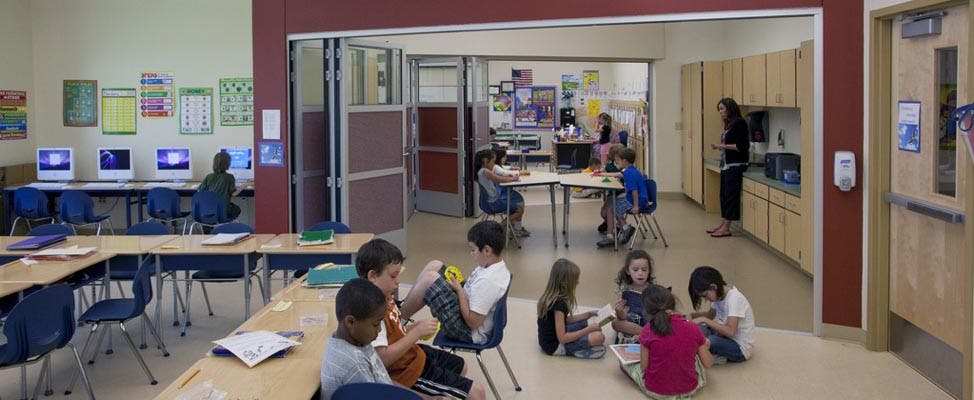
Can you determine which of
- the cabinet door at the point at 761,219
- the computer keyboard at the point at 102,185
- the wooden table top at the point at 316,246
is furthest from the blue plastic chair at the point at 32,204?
the cabinet door at the point at 761,219

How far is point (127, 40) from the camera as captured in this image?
10.8 meters

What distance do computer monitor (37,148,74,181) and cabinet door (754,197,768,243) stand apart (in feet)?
24.5

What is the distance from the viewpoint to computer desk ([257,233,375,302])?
6004 millimetres

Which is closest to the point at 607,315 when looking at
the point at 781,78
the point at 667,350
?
the point at 667,350

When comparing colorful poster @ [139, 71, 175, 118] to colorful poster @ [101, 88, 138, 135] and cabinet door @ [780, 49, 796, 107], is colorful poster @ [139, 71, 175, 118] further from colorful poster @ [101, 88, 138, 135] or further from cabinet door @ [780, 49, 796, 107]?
cabinet door @ [780, 49, 796, 107]

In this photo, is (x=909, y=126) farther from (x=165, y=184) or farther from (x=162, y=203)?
(x=165, y=184)

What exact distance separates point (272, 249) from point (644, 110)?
9453mm

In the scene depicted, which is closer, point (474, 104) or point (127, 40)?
point (127, 40)

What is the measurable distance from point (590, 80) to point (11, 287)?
49.5 feet

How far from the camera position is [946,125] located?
512 cm

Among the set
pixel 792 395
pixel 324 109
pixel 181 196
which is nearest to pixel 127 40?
pixel 181 196

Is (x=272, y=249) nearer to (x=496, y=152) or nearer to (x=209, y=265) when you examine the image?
(x=209, y=265)

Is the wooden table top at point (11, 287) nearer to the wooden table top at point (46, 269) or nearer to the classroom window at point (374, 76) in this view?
the wooden table top at point (46, 269)

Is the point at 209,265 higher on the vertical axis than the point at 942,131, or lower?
lower
